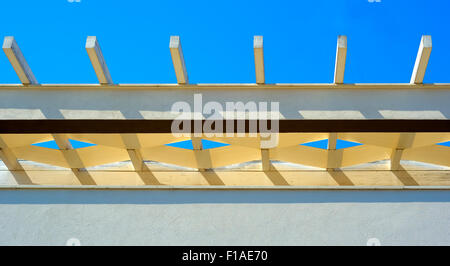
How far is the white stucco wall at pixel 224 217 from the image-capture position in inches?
259

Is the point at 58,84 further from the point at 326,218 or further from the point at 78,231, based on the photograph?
the point at 326,218

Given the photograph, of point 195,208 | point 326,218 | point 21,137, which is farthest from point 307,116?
point 21,137

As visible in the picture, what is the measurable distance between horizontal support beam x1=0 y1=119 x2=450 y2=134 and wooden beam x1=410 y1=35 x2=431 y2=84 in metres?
0.73

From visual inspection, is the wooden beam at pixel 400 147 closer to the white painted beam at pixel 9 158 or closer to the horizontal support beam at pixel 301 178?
the horizontal support beam at pixel 301 178

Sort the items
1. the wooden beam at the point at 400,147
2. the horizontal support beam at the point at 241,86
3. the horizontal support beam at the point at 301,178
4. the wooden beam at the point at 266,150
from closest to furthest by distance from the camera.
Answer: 1. the horizontal support beam at the point at 241,86
2. the wooden beam at the point at 266,150
3. the wooden beam at the point at 400,147
4. the horizontal support beam at the point at 301,178

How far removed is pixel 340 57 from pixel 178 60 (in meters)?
2.66

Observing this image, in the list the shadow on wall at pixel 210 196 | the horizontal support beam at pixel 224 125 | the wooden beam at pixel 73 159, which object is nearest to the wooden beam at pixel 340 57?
the horizontal support beam at pixel 224 125

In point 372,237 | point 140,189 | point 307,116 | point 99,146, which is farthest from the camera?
point 99,146

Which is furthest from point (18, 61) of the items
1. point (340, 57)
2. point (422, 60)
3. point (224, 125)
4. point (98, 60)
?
point (422, 60)

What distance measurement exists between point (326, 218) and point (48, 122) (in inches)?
203

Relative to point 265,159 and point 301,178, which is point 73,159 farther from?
point 301,178

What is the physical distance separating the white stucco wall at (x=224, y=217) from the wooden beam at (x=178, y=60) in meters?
2.29

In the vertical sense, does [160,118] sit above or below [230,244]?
above

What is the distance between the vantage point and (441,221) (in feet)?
21.7
